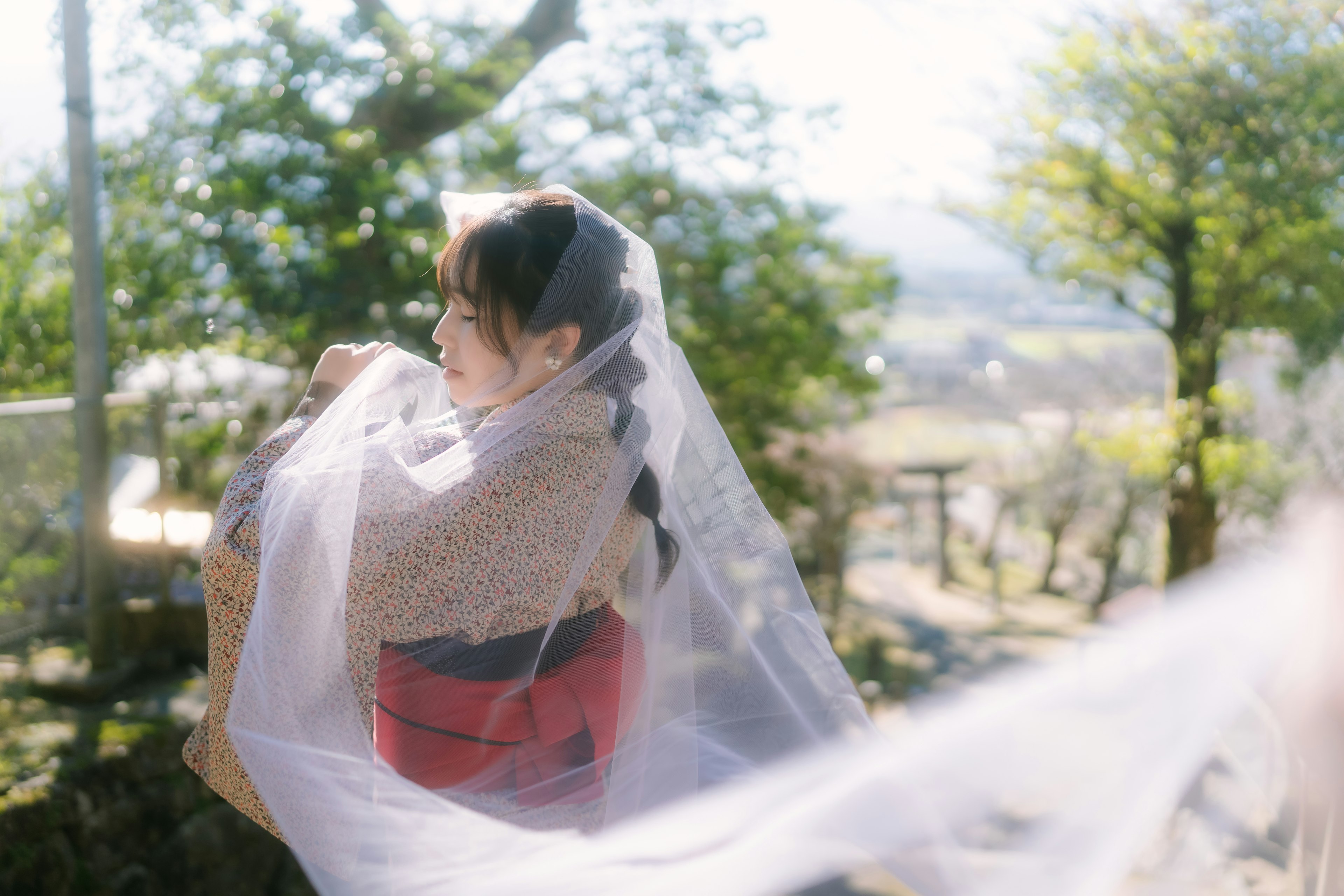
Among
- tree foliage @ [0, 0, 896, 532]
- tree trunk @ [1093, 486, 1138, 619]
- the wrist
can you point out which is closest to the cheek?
the wrist

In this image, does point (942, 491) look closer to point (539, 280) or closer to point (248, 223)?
point (248, 223)

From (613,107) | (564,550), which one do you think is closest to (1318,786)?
(564,550)

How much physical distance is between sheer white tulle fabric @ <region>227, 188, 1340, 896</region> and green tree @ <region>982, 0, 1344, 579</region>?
508cm

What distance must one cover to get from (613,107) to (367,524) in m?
4.70

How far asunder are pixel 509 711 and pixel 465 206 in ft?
2.60

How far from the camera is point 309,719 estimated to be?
117 cm

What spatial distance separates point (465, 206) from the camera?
143 centimetres

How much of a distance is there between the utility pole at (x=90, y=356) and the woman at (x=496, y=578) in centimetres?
205

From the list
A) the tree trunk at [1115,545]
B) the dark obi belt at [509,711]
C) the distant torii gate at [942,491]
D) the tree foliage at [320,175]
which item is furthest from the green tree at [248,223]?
the tree trunk at [1115,545]

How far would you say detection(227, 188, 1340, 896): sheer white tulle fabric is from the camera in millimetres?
1163

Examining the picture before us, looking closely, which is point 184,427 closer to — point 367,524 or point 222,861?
point 222,861

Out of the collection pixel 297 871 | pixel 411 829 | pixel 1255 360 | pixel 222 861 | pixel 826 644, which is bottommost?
pixel 297 871

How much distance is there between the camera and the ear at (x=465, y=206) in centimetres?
133

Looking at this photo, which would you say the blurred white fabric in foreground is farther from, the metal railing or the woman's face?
the metal railing
